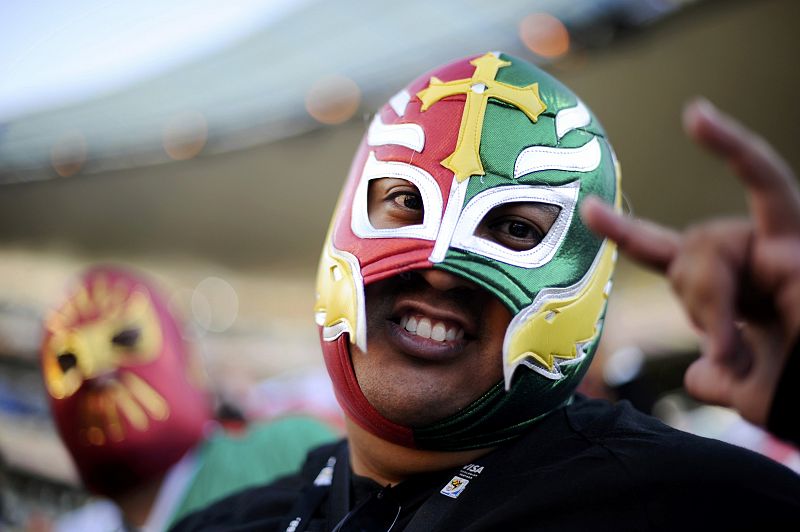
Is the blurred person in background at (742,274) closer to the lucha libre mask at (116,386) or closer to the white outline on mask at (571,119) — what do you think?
the white outline on mask at (571,119)

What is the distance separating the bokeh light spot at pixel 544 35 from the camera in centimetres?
820

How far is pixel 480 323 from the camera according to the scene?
1724mm

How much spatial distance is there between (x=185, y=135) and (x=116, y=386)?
10147 mm

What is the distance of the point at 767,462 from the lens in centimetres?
146

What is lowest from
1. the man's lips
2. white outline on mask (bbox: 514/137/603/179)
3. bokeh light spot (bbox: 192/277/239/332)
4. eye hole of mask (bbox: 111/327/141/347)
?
bokeh light spot (bbox: 192/277/239/332)

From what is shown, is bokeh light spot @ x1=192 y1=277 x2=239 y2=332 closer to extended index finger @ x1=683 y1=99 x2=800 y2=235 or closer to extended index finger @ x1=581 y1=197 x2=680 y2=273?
extended index finger @ x1=581 y1=197 x2=680 y2=273

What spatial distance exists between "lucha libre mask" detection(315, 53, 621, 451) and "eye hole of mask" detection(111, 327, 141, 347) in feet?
7.13

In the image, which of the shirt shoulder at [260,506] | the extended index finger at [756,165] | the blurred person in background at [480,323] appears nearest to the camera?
the extended index finger at [756,165]

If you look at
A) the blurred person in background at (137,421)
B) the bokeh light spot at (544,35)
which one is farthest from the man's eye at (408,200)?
the bokeh light spot at (544,35)

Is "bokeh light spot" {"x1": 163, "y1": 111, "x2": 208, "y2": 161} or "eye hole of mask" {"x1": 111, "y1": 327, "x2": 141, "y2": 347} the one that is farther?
"bokeh light spot" {"x1": 163, "y1": 111, "x2": 208, "y2": 161}

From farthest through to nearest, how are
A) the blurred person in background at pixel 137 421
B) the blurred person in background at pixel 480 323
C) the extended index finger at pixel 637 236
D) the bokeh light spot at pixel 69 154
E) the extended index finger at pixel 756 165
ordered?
the bokeh light spot at pixel 69 154 → the blurred person in background at pixel 137 421 → the blurred person in background at pixel 480 323 → the extended index finger at pixel 637 236 → the extended index finger at pixel 756 165

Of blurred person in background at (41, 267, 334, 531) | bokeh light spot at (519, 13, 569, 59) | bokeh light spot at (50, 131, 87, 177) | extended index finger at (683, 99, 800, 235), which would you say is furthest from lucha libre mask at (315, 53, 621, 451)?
bokeh light spot at (50, 131, 87, 177)

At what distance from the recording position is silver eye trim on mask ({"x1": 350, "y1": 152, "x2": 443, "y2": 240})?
1.72 metres

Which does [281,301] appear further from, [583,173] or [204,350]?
[583,173]
